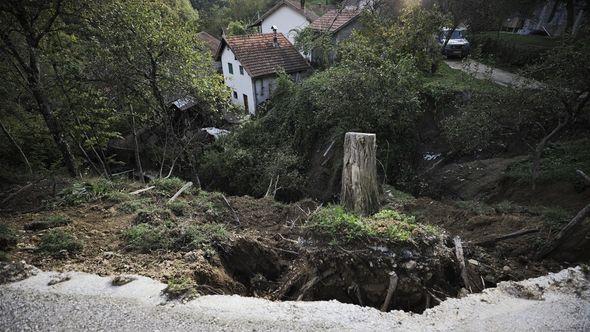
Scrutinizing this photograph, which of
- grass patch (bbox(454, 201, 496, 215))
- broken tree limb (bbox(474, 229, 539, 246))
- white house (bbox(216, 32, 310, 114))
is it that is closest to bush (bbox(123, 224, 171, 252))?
broken tree limb (bbox(474, 229, 539, 246))

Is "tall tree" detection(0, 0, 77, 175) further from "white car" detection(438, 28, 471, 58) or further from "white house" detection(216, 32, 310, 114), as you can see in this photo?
"white car" detection(438, 28, 471, 58)

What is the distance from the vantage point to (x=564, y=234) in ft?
15.9

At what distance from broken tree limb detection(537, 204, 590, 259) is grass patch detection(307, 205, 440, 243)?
5.48 ft

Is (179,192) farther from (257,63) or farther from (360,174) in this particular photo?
(257,63)

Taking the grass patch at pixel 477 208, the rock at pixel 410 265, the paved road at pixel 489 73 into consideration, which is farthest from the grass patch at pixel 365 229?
the paved road at pixel 489 73

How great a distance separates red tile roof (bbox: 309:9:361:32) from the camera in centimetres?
2262

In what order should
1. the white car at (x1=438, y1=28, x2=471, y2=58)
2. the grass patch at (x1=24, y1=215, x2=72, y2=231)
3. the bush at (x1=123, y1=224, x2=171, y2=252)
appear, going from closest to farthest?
the bush at (x1=123, y1=224, x2=171, y2=252) → the grass patch at (x1=24, y1=215, x2=72, y2=231) → the white car at (x1=438, y1=28, x2=471, y2=58)

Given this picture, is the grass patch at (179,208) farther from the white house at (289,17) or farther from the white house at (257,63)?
the white house at (289,17)

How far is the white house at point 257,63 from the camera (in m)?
22.5

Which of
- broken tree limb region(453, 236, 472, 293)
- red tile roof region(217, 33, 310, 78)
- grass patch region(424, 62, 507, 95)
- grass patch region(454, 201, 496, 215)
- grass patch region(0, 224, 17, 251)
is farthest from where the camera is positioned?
red tile roof region(217, 33, 310, 78)

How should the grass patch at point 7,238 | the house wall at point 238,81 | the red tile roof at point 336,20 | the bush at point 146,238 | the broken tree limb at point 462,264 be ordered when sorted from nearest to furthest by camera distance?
the broken tree limb at point 462,264, the grass patch at point 7,238, the bush at point 146,238, the red tile roof at point 336,20, the house wall at point 238,81

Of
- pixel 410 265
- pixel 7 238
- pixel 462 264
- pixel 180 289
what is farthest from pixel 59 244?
pixel 462 264

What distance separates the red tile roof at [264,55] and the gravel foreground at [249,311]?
754 inches

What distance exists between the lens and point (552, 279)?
432cm
